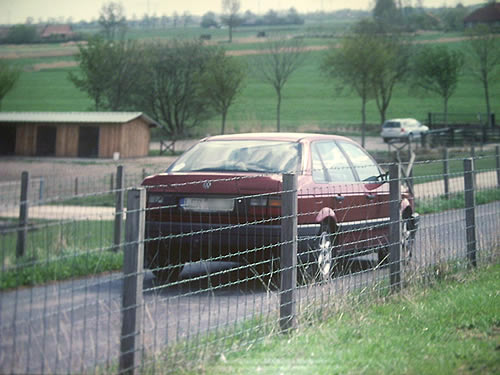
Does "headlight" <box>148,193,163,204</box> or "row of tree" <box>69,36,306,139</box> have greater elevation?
"row of tree" <box>69,36,306,139</box>

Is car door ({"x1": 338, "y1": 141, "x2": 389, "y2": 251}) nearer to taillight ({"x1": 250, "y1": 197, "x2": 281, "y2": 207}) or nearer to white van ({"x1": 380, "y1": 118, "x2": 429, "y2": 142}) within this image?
taillight ({"x1": 250, "y1": 197, "x2": 281, "y2": 207})

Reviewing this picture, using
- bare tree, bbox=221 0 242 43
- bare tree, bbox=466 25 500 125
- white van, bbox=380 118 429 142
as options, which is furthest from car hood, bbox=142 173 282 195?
bare tree, bbox=221 0 242 43

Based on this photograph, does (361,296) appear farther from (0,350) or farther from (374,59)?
(374,59)

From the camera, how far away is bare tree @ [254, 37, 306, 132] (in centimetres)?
7662

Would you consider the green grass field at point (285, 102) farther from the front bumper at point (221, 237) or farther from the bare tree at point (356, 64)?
the front bumper at point (221, 237)

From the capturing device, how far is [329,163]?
28.5ft

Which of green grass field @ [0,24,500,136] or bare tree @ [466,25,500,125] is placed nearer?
bare tree @ [466,25,500,125]

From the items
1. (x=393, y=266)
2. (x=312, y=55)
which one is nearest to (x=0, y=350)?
(x=393, y=266)

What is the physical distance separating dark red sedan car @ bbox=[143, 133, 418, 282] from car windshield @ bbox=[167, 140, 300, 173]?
0.01m

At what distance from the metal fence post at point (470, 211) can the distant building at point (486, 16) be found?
1478 inches

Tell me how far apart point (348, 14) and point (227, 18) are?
24814 millimetres

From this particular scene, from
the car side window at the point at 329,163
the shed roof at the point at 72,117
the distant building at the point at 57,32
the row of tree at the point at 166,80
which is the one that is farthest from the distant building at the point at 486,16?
the car side window at the point at 329,163

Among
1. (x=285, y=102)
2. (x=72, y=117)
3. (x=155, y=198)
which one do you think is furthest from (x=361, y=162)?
(x=285, y=102)

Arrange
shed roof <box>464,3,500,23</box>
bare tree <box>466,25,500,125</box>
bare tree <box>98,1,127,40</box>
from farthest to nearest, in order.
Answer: bare tree <box>98,1,127,40</box>
shed roof <box>464,3,500,23</box>
bare tree <box>466,25,500,125</box>
